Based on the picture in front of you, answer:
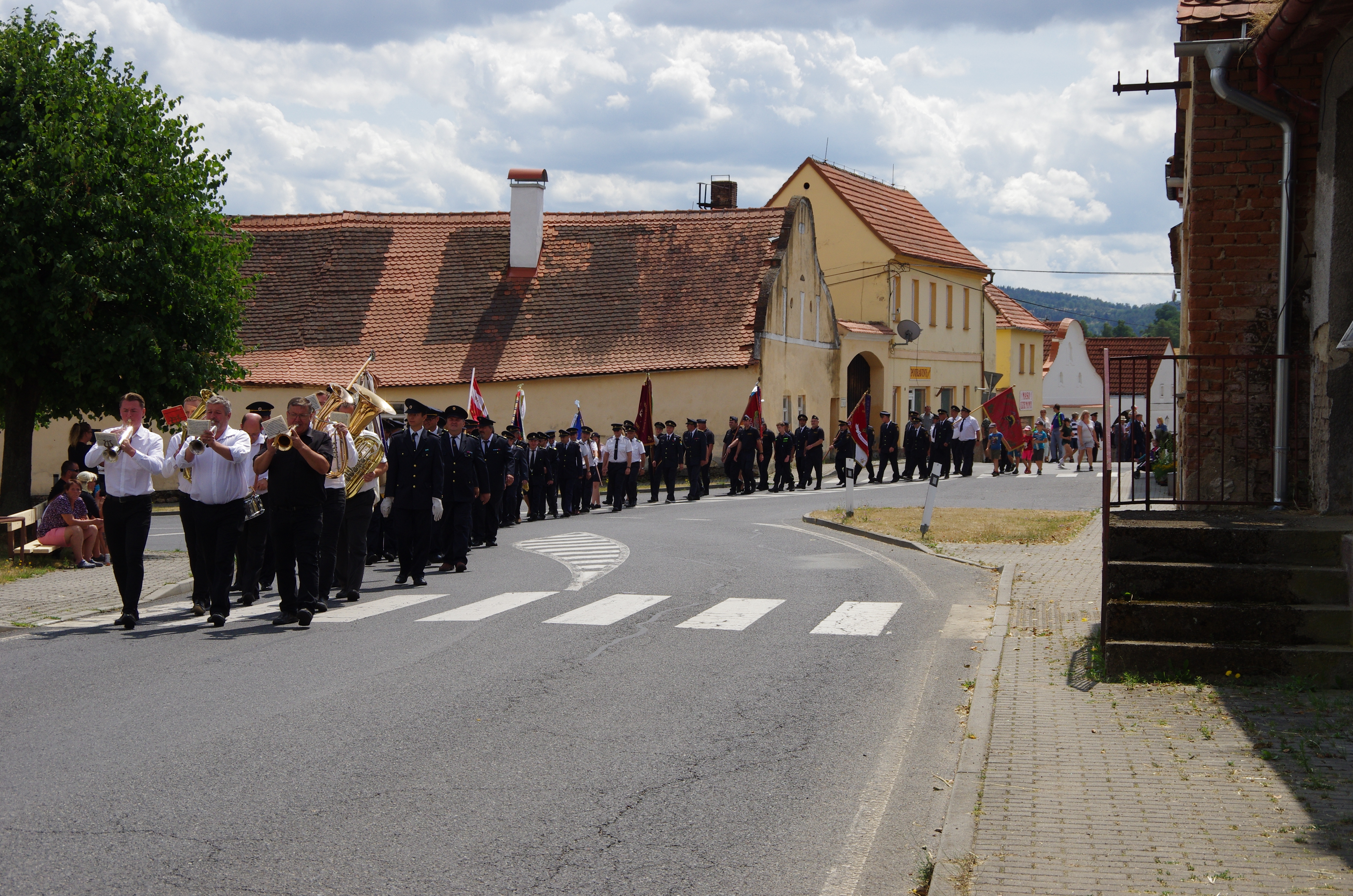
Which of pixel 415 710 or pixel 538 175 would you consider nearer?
pixel 415 710

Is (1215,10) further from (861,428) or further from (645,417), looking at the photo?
(645,417)

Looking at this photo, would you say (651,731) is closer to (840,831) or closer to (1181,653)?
(840,831)

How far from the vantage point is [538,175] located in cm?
4156

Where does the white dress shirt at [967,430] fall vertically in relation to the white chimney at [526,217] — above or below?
below

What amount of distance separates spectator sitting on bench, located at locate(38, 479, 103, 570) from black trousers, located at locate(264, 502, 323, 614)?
18.7 ft

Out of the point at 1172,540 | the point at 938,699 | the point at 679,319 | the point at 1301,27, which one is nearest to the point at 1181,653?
the point at 1172,540

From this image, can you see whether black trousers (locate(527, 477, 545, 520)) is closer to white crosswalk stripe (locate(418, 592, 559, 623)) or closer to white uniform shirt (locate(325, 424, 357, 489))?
white crosswalk stripe (locate(418, 592, 559, 623))

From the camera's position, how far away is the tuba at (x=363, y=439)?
41.2 feet

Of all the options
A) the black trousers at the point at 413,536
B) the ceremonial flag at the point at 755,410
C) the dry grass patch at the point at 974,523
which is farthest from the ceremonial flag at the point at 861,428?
the black trousers at the point at 413,536

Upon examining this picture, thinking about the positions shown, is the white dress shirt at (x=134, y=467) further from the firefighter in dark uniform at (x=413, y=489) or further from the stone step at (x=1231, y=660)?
the stone step at (x=1231, y=660)

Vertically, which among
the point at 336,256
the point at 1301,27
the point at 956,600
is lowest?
the point at 956,600

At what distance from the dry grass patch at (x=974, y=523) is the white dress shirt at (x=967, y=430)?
1220 centimetres

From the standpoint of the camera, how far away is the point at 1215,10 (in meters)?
9.67

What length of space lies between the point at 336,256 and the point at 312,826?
3867 centimetres
